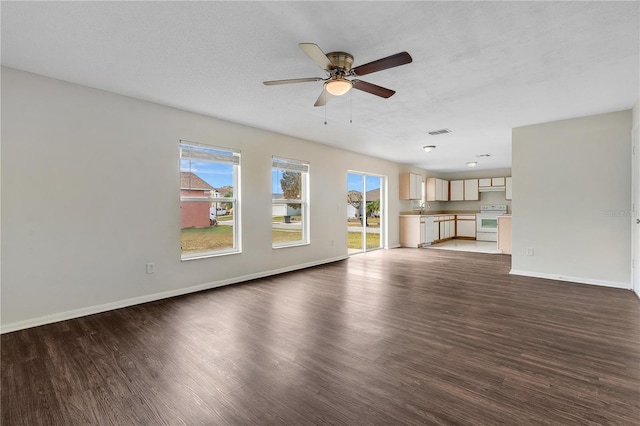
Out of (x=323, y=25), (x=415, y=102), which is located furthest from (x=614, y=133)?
(x=323, y=25)

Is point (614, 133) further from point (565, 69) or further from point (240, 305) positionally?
point (240, 305)

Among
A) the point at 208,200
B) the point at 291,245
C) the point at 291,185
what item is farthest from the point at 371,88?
the point at 291,245

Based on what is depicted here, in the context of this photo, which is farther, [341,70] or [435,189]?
[435,189]

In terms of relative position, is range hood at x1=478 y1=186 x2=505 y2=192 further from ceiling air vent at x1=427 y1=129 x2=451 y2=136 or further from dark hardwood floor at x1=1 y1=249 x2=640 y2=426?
dark hardwood floor at x1=1 y1=249 x2=640 y2=426

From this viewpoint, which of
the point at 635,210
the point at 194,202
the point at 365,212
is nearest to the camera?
the point at 635,210

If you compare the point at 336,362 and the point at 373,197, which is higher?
the point at 373,197

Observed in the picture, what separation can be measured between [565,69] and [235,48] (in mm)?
3090

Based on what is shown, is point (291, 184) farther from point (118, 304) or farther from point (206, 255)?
point (118, 304)

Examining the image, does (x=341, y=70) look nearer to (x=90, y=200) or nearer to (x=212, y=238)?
(x=90, y=200)

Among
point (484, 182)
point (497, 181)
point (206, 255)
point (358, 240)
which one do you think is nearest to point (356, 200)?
point (358, 240)

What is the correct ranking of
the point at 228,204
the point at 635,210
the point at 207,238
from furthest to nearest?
the point at 228,204 → the point at 207,238 → the point at 635,210

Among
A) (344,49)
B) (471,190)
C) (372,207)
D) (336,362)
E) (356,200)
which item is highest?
(344,49)

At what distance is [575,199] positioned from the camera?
14.5ft

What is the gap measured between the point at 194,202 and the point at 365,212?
4.63 m
